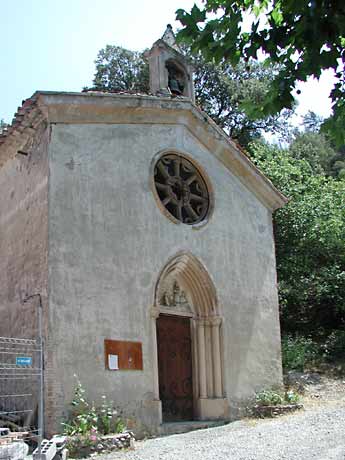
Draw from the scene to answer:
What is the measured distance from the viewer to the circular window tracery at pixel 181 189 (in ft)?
44.0

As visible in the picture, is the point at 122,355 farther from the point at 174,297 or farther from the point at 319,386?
the point at 319,386

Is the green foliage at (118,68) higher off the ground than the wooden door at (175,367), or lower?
higher

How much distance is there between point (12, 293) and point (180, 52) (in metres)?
6.77

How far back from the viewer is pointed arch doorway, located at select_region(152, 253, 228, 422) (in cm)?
1295

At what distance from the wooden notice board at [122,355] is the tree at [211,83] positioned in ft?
72.1

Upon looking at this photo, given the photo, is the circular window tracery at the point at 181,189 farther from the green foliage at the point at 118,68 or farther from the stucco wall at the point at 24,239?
the green foliage at the point at 118,68

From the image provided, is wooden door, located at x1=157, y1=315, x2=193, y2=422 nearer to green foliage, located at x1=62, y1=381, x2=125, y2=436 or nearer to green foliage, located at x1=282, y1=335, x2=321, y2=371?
green foliage, located at x1=62, y1=381, x2=125, y2=436

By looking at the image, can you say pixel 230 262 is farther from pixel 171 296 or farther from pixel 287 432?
pixel 287 432

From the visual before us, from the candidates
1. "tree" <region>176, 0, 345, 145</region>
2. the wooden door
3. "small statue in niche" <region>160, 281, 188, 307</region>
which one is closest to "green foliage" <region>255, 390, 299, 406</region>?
the wooden door

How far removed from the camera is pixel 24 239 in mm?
11844

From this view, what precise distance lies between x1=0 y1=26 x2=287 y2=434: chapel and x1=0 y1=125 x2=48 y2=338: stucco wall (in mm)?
42

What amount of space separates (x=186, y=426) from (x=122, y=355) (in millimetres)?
2083

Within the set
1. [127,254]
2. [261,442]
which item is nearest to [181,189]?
[127,254]

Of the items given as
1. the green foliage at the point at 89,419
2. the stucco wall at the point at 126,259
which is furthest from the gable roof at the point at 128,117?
the green foliage at the point at 89,419
